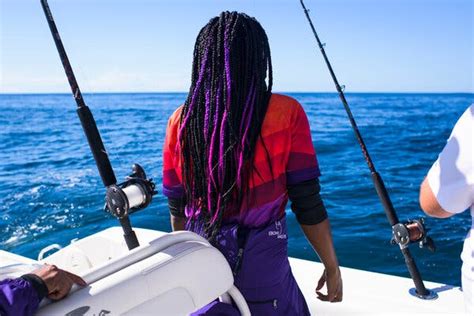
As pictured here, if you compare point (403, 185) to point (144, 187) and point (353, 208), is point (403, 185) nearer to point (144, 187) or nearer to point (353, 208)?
point (353, 208)

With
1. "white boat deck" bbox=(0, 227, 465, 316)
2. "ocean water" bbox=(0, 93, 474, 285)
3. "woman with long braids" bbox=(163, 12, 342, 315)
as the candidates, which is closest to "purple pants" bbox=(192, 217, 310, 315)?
"woman with long braids" bbox=(163, 12, 342, 315)

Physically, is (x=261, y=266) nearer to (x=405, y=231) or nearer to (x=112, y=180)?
(x=112, y=180)

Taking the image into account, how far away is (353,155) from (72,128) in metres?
13.5

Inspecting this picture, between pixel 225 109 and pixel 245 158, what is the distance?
16 cm

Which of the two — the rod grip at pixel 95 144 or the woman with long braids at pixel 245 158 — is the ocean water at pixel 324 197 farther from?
the rod grip at pixel 95 144

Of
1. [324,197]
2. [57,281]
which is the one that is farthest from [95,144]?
[324,197]

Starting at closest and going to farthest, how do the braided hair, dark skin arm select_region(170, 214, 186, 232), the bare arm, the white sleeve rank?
the white sleeve, the bare arm, the braided hair, dark skin arm select_region(170, 214, 186, 232)

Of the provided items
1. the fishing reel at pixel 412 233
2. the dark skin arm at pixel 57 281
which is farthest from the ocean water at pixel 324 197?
the dark skin arm at pixel 57 281

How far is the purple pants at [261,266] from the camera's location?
1.49 metres

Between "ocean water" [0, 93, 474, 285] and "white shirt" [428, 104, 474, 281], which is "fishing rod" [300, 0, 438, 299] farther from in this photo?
"white shirt" [428, 104, 474, 281]

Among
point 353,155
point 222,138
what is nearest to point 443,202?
point 222,138

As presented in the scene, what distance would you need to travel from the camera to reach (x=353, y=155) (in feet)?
37.7

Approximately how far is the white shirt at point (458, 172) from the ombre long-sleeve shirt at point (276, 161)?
380 millimetres

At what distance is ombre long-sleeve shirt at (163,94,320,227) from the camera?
4.75 feet
